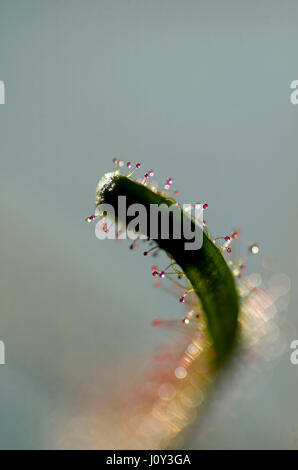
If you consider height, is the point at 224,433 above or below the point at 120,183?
below

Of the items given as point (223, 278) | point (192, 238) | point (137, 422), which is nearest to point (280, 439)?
point (137, 422)

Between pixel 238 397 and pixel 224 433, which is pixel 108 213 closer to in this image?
pixel 238 397

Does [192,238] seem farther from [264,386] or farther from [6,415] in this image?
[6,415]

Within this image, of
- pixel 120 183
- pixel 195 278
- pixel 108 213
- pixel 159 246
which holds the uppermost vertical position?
pixel 120 183

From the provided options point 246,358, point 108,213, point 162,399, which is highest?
point 108,213

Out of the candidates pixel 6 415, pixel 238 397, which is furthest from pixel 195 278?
pixel 6 415

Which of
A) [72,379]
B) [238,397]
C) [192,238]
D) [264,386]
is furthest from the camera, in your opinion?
[72,379]

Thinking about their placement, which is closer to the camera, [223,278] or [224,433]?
[223,278]

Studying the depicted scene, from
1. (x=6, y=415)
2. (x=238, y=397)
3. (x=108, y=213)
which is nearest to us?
(x=108, y=213)

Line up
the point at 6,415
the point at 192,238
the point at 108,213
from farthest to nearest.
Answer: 1. the point at 6,415
2. the point at 108,213
3. the point at 192,238
